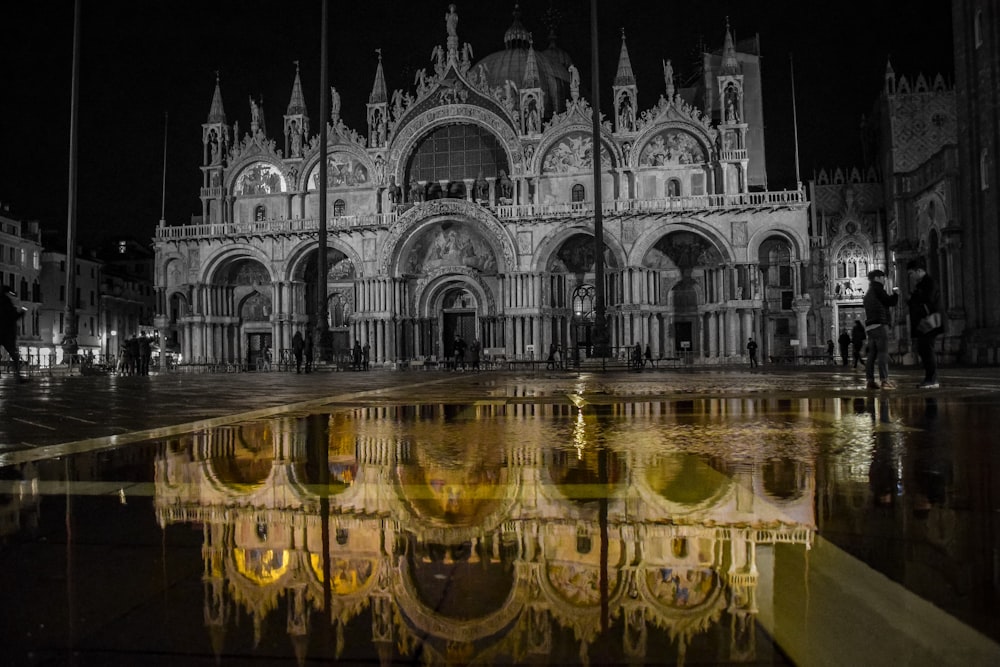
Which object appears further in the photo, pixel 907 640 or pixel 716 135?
pixel 716 135

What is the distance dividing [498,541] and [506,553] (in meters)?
0.13

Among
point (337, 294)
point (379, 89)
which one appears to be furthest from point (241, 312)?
point (379, 89)

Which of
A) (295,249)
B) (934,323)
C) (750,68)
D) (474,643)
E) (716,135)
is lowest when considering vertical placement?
(474,643)

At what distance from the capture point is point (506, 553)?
204 centimetres

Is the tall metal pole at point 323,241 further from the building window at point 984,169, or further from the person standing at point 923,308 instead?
the building window at point 984,169

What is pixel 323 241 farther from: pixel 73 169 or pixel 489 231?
pixel 489 231

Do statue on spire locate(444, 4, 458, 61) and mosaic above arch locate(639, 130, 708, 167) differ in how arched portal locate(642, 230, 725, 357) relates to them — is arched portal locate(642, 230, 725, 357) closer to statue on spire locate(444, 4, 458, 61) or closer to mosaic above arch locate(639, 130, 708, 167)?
mosaic above arch locate(639, 130, 708, 167)

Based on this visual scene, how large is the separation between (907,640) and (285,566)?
141cm

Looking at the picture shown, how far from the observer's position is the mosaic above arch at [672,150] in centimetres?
3703

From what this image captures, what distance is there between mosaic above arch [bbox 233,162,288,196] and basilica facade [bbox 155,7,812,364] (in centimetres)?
11

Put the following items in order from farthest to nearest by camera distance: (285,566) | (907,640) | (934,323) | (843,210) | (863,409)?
(843,210)
(934,323)
(863,409)
(285,566)
(907,640)

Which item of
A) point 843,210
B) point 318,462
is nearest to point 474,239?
point 843,210

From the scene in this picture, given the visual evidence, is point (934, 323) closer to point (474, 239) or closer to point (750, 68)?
point (474, 239)

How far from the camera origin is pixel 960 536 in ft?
7.06
